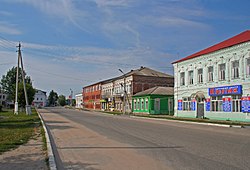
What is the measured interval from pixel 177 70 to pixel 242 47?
43.7ft

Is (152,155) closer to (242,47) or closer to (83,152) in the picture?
(83,152)

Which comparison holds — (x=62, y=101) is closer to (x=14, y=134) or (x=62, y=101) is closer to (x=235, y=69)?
(x=235, y=69)

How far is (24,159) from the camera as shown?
8594 millimetres

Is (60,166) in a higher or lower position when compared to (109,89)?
lower

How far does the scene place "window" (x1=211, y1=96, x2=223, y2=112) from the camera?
32616 mm

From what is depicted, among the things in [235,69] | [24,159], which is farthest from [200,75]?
[24,159]

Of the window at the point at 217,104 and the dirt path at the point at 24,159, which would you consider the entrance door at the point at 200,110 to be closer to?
the window at the point at 217,104

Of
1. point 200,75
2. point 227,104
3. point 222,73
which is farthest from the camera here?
point 200,75

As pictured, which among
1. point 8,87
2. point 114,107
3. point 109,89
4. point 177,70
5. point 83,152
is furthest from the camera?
point 8,87

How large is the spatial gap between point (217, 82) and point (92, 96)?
7175cm

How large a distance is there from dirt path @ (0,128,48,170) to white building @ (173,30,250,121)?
23.8 m

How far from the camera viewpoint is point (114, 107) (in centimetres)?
7488

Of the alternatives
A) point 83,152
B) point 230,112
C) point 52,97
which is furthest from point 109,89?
point 52,97

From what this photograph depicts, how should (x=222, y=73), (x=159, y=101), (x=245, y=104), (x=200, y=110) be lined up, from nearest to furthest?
(x=245, y=104)
(x=222, y=73)
(x=200, y=110)
(x=159, y=101)
